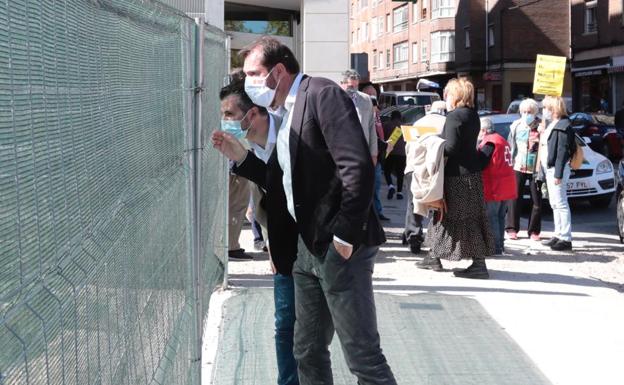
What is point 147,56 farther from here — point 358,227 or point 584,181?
point 584,181

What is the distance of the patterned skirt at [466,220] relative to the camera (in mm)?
8469

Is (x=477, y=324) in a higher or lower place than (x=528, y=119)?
lower

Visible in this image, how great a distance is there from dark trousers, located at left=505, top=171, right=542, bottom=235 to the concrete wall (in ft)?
10.4

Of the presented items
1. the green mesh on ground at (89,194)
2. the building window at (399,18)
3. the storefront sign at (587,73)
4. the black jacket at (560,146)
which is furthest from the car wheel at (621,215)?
the building window at (399,18)

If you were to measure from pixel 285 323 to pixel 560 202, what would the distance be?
261 inches

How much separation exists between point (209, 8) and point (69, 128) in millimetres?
6615

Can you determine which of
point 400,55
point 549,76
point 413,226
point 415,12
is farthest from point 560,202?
point 400,55

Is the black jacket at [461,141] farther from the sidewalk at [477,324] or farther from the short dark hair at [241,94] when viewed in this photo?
the short dark hair at [241,94]

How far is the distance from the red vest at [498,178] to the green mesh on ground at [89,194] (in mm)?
6087

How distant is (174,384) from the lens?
375 cm

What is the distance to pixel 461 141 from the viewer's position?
8.38 m

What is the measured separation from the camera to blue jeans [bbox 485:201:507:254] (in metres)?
9.70

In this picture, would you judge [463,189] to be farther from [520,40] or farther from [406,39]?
[406,39]

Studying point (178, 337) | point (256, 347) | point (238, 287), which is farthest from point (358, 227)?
point (238, 287)
